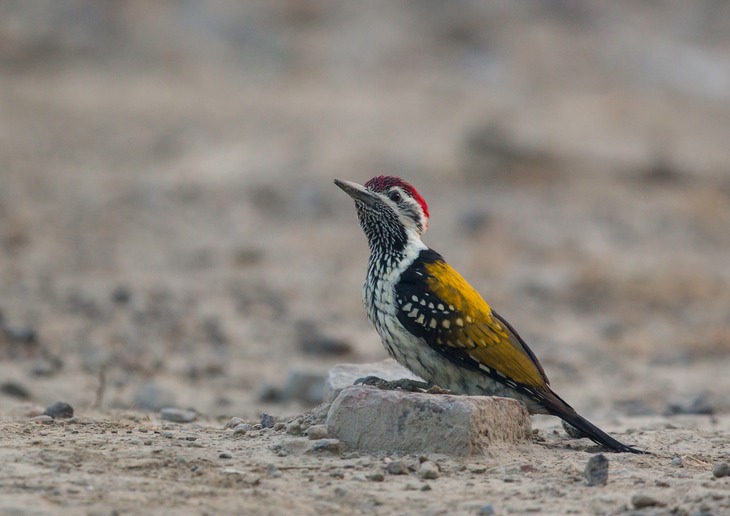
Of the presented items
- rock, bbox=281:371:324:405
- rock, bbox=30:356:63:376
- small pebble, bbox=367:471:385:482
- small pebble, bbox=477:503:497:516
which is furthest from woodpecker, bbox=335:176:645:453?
rock, bbox=30:356:63:376

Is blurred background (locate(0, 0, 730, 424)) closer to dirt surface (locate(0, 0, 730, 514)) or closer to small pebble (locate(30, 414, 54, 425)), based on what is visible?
dirt surface (locate(0, 0, 730, 514))

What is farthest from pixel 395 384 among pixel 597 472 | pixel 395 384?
pixel 597 472

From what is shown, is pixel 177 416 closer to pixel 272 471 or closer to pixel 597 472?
pixel 272 471

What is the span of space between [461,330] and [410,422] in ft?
3.82

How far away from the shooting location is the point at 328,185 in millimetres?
15906

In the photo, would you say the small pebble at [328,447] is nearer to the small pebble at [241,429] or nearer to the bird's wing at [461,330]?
the small pebble at [241,429]

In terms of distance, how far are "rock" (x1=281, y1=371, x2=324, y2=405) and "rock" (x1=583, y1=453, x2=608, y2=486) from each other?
14.3ft

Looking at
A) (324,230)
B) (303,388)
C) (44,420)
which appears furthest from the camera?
(324,230)

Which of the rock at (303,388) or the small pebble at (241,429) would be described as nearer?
the small pebble at (241,429)

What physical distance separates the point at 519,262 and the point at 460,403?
9267 mm

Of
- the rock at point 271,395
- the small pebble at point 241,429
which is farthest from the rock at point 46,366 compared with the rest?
the small pebble at point 241,429

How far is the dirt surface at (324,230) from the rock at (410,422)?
12 centimetres

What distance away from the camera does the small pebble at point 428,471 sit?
5418 mm

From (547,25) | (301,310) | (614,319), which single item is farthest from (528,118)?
(301,310)
